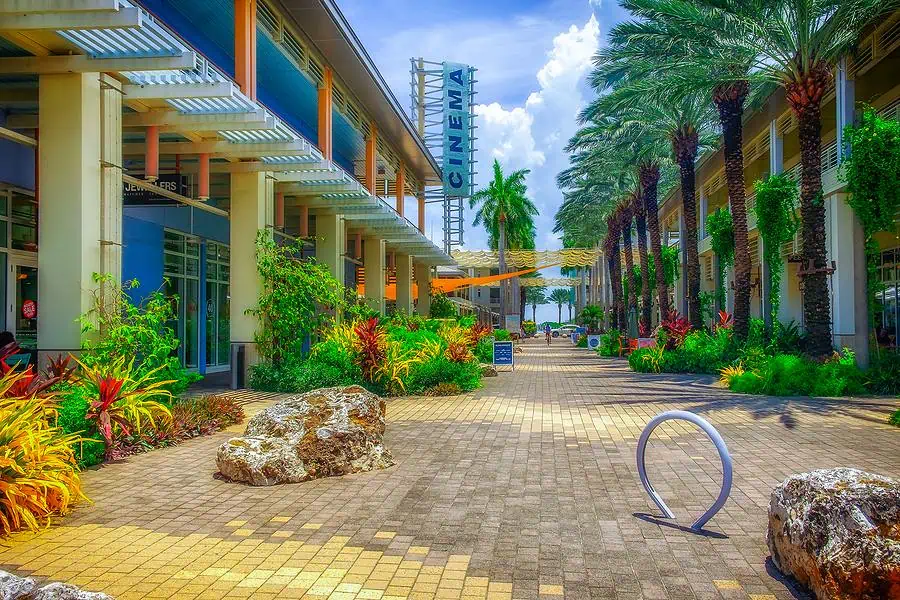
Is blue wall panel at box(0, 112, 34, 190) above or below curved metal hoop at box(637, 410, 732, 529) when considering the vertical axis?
above

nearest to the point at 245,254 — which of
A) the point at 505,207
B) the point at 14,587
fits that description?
the point at 14,587

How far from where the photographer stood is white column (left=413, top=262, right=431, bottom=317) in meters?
36.8

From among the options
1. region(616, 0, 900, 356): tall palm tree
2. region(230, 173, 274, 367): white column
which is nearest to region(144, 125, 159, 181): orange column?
region(230, 173, 274, 367): white column

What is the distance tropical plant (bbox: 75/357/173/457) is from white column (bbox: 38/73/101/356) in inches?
43.0

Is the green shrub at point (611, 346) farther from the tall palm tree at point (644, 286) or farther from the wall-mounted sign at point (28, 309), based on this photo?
the wall-mounted sign at point (28, 309)

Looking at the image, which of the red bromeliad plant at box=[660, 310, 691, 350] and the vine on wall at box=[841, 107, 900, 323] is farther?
the red bromeliad plant at box=[660, 310, 691, 350]

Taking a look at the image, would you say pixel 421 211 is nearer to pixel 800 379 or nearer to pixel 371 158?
pixel 371 158

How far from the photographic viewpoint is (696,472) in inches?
291

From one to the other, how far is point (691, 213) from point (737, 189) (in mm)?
3760

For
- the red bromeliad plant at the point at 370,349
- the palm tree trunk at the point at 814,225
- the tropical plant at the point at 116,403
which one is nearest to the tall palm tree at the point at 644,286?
the palm tree trunk at the point at 814,225

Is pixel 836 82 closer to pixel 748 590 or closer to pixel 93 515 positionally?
pixel 748 590

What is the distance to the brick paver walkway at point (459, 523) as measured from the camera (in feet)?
14.4

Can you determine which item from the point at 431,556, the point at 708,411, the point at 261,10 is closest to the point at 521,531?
the point at 431,556

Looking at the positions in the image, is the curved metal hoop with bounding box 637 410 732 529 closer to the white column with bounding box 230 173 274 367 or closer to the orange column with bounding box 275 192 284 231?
the white column with bounding box 230 173 274 367
